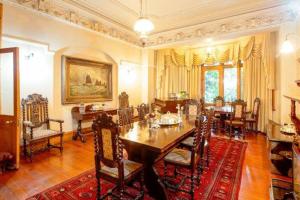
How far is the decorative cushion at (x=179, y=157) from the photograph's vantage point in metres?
2.34

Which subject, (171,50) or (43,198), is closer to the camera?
(43,198)

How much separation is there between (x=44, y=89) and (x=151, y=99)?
13.3 ft

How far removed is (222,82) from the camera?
710 centimetres

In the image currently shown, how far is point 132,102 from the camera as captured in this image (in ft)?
22.3

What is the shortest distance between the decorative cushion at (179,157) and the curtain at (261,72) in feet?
14.3

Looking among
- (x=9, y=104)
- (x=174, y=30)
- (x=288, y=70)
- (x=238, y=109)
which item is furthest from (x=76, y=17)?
(x=288, y=70)

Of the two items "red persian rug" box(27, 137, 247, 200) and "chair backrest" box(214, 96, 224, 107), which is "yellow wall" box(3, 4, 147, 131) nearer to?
"red persian rug" box(27, 137, 247, 200)

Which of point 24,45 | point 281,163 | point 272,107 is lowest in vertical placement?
point 281,163

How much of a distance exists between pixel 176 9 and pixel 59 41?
316 centimetres

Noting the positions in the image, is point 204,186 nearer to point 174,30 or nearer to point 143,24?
point 143,24

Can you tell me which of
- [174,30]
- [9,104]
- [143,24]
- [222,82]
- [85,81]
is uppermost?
[174,30]

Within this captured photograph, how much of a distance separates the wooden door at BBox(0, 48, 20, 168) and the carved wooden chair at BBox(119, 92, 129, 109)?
10.2 ft

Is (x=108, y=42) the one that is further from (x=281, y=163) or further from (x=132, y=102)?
(x=281, y=163)

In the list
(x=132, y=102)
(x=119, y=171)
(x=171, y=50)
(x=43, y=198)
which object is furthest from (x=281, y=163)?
(x=171, y=50)
